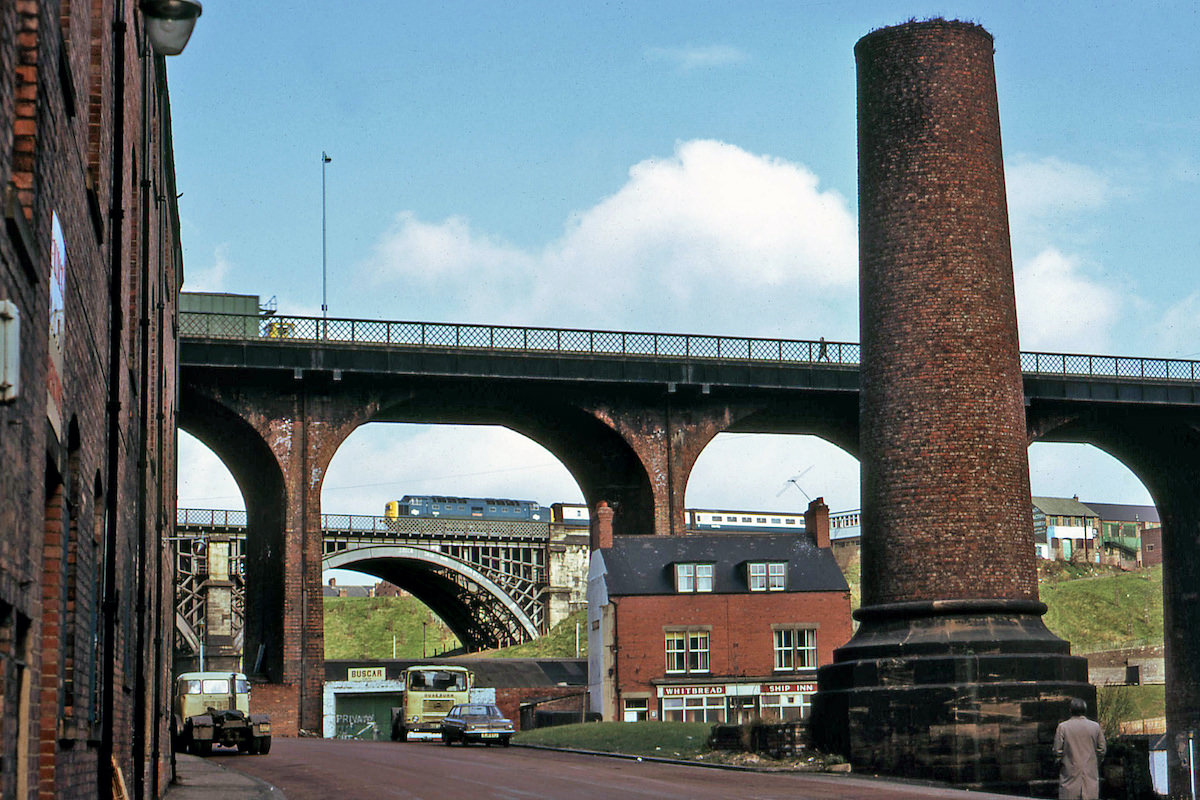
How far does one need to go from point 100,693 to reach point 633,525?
4125 centimetres

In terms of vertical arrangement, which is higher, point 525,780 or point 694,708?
point 525,780

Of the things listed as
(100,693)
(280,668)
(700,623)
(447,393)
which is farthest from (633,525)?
(100,693)

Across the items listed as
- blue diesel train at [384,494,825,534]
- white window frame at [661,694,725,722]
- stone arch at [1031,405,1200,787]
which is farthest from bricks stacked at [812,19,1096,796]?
blue diesel train at [384,494,825,534]

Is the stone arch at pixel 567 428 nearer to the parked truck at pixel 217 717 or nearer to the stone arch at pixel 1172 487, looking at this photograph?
the parked truck at pixel 217 717

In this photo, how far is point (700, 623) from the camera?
176ft

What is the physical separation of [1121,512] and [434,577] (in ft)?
318

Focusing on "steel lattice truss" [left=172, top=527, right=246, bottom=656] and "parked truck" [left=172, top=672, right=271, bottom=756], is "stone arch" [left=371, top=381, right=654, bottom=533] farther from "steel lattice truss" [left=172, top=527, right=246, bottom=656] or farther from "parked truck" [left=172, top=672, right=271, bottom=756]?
"steel lattice truss" [left=172, top=527, right=246, bottom=656]

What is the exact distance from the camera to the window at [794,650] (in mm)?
54669

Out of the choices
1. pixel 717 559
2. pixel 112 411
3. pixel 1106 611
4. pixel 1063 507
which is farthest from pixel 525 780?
pixel 1063 507

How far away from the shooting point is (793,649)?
180 ft

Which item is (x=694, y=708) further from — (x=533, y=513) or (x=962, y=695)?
(x=533, y=513)

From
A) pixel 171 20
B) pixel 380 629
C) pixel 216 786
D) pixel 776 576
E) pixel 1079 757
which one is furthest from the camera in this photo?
pixel 380 629

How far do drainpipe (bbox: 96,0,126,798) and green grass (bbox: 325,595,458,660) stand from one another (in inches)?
4581

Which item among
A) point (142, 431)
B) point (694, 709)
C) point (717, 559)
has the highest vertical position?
point (142, 431)
